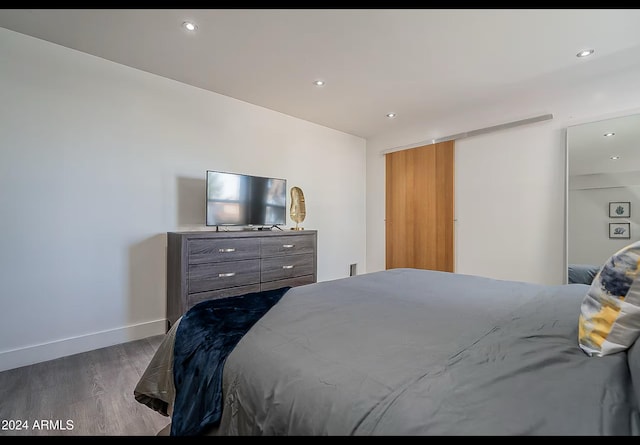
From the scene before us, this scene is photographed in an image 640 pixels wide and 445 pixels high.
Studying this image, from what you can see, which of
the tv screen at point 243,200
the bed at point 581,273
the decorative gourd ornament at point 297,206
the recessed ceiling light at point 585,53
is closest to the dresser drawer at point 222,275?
the tv screen at point 243,200

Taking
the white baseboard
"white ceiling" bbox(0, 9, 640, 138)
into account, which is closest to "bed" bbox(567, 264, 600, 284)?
"white ceiling" bbox(0, 9, 640, 138)

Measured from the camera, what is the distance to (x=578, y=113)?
3119 mm

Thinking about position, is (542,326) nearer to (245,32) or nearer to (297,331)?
(297,331)

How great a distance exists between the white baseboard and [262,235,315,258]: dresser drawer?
125cm

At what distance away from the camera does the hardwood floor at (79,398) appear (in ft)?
5.14

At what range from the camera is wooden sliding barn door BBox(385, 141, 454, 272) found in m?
4.06

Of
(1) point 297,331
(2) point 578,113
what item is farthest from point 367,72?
(1) point 297,331

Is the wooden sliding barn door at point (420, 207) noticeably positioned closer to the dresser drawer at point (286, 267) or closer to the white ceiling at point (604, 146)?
the white ceiling at point (604, 146)

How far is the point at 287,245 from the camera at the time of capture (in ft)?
11.0

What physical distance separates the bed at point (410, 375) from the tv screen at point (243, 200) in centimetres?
175

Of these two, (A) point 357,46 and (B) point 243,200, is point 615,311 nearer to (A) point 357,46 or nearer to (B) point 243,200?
(A) point 357,46

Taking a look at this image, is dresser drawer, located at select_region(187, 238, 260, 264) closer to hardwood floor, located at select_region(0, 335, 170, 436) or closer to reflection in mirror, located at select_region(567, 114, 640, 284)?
hardwood floor, located at select_region(0, 335, 170, 436)

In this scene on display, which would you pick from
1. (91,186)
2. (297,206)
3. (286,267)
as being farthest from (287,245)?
(91,186)

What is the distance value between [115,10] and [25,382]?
257cm
